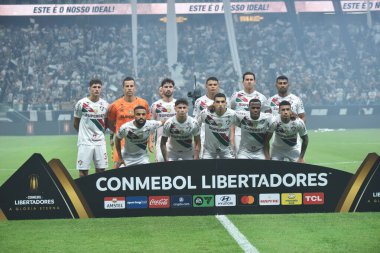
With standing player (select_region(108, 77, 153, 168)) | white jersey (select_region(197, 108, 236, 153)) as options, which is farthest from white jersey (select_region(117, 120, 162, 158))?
standing player (select_region(108, 77, 153, 168))

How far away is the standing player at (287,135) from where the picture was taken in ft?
37.9

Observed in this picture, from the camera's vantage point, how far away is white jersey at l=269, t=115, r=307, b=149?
11.7 meters

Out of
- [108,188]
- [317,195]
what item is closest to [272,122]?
[317,195]

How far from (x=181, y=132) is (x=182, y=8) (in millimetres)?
33479

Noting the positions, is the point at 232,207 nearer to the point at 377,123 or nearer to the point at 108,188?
the point at 108,188

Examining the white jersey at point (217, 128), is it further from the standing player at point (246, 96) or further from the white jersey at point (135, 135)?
the standing player at point (246, 96)

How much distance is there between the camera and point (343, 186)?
10.4m

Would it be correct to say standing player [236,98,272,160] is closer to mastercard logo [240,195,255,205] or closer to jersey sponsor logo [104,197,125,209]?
mastercard logo [240,195,255,205]

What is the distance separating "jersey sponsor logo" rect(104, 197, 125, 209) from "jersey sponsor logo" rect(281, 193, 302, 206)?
2.16 meters

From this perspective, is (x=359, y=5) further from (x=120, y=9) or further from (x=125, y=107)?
(x=125, y=107)

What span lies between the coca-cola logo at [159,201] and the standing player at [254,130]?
216 centimetres

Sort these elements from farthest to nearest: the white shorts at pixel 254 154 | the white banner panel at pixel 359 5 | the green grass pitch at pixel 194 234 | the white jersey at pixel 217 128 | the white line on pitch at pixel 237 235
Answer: the white banner panel at pixel 359 5, the white shorts at pixel 254 154, the white jersey at pixel 217 128, the green grass pitch at pixel 194 234, the white line on pitch at pixel 237 235

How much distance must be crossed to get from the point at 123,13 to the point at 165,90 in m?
30.5

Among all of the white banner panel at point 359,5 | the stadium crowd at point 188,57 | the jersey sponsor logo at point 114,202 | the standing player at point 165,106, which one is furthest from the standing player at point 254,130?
the white banner panel at point 359,5
